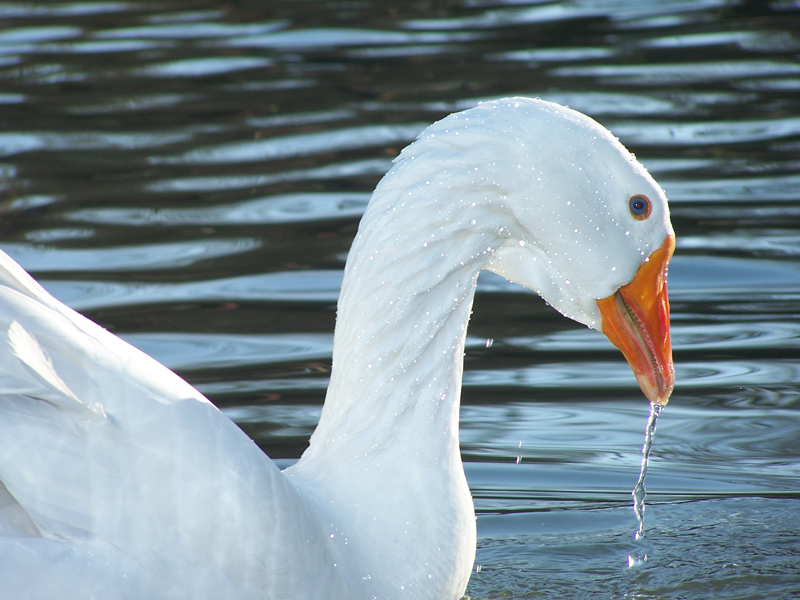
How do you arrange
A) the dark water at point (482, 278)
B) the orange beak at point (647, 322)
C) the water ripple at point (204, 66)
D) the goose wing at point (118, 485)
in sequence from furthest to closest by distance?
the water ripple at point (204, 66)
the dark water at point (482, 278)
the orange beak at point (647, 322)
the goose wing at point (118, 485)

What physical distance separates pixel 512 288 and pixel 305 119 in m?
3.70

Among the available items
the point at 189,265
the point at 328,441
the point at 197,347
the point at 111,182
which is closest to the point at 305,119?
the point at 111,182

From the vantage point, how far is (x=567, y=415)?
17.5ft

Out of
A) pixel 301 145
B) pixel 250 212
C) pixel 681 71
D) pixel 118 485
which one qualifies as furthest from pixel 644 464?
pixel 681 71

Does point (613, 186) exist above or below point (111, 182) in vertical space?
above

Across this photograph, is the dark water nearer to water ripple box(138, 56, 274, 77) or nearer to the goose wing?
water ripple box(138, 56, 274, 77)

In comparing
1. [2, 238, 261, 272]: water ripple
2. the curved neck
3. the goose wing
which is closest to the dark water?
[2, 238, 261, 272]: water ripple

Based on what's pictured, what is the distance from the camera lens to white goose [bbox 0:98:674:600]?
2.89m

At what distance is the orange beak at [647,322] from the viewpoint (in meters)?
3.48

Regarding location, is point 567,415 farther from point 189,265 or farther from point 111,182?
point 111,182

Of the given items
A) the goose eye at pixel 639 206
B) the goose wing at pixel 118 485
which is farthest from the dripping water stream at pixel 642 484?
the goose wing at pixel 118 485

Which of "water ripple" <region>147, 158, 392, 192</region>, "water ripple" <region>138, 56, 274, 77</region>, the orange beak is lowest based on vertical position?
"water ripple" <region>138, 56, 274, 77</region>

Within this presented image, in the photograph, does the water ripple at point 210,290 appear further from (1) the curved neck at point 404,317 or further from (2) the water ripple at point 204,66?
(2) the water ripple at point 204,66

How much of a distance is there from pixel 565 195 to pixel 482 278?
3683 millimetres
